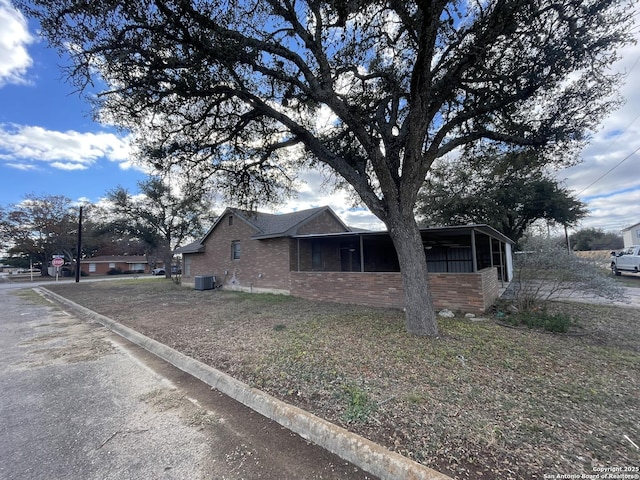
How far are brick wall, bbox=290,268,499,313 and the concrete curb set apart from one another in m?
6.22

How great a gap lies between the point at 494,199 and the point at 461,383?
889 inches

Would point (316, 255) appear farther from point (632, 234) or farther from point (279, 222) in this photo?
point (632, 234)

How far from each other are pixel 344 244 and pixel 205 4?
452 inches

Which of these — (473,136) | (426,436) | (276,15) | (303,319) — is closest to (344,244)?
(303,319)

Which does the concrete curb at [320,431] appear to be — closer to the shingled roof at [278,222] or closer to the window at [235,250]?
the shingled roof at [278,222]

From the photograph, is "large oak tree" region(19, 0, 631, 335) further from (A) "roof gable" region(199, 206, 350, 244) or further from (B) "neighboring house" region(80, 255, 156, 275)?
(B) "neighboring house" region(80, 255, 156, 275)

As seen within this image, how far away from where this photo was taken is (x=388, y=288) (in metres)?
9.27

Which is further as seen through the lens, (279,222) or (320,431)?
(279,222)

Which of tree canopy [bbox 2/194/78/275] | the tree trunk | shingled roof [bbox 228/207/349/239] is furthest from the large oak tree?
tree canopy [bbox 2/194/78/275]

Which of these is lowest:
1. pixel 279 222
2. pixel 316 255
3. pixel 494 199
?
pixel 316 255

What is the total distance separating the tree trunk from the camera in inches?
216

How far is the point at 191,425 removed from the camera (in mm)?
2943

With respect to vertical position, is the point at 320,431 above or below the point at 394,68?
below

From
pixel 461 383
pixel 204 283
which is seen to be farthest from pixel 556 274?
pixel 204 283
